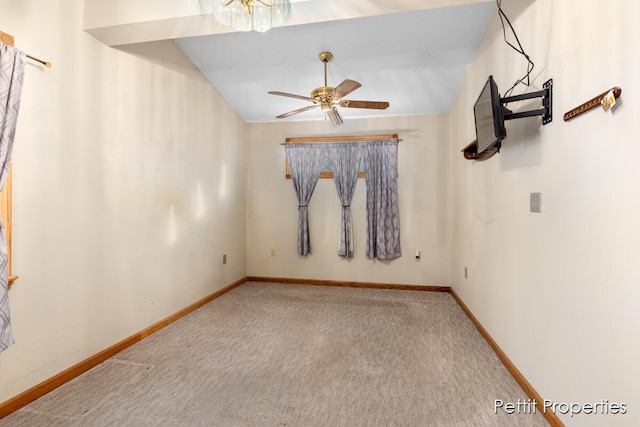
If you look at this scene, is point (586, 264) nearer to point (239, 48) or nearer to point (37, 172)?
point (37, 172)

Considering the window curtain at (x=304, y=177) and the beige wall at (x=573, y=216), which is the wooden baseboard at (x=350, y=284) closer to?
the window curtain at (x=304, y=177)

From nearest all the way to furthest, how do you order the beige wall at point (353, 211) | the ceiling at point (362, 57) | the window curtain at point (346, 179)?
the ceiling at point (362, 57) → the beige wall at point (353, 211) → the window curtain at point (346, 179)

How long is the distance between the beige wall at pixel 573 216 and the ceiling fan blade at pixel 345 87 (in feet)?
3.75

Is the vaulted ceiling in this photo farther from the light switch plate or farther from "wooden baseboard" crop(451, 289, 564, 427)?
"wooden baseboard" crop(451, 289, 564, 427)

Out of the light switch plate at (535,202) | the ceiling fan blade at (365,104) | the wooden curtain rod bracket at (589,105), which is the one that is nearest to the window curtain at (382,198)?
the ceiling fan blade at (365,104)

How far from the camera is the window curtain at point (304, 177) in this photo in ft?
15.4

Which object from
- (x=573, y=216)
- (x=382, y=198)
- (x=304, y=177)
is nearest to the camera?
(x=573, y=216)

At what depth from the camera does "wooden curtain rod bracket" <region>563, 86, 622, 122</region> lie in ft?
3.83

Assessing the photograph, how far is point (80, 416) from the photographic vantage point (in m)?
1.73

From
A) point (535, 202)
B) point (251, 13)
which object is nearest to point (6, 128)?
point (251, 13)

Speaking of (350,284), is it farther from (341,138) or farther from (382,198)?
(341,138)

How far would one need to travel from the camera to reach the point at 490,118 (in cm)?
186

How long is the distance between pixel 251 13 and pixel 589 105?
1.80m

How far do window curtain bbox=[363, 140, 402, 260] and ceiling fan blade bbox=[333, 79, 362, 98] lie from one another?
1.71 meters
